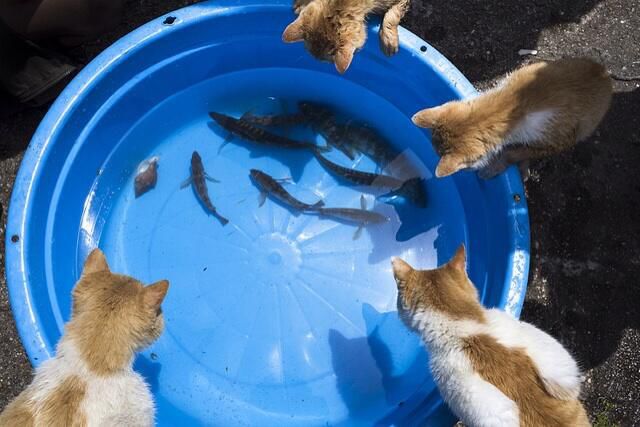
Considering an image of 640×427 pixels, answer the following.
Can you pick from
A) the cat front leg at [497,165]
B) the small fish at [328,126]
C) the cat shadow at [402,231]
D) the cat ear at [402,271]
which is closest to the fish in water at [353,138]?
the small fish at [328,126]

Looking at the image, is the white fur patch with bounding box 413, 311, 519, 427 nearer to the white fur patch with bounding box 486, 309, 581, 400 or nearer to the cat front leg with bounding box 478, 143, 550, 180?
the white fur patch with bounding box 486, 309, 581, 400

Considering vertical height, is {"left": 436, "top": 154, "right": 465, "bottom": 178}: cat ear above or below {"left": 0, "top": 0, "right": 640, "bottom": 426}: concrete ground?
above

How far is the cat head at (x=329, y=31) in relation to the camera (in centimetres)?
352

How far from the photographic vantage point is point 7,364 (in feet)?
12.7

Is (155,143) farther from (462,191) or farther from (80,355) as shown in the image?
(462,191)

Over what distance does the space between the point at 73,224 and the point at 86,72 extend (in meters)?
1.08

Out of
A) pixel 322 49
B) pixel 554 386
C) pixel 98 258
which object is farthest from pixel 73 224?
pixel 554 386

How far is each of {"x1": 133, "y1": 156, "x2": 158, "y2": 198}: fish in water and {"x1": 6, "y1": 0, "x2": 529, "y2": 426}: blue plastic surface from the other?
0.16ft

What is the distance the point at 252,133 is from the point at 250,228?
2.50ft

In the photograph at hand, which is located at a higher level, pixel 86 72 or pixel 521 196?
pixel 86 72

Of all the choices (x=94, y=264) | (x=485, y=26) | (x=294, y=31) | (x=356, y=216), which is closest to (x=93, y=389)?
(x=94, y=264)

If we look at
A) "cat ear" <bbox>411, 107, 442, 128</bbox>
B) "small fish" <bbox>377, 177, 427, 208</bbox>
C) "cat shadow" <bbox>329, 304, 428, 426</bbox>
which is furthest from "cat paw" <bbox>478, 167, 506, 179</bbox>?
"cat shadow" <bbox>329, 304, 428, 426</bbox>

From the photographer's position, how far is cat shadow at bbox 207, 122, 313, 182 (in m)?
4.30

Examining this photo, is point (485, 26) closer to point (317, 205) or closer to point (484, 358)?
point (317, 205)
